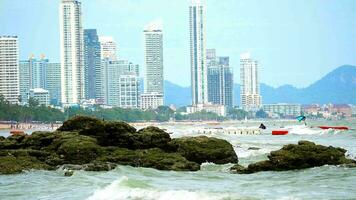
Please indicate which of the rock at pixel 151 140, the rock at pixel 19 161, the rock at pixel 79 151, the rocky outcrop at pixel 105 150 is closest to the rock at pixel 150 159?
the rocky outcrop at pixel 105 150

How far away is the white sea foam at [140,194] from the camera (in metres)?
21.8

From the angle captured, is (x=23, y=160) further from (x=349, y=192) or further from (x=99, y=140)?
(x=349, y=192)

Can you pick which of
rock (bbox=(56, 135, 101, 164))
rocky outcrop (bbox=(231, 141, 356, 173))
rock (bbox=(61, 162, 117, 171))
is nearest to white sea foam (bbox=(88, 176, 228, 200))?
rock (bbox=(61, 162, 117, 171))

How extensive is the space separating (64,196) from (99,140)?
1146cm

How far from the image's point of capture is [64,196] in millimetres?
24594

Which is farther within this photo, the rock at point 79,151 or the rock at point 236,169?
the rock at point 79,151

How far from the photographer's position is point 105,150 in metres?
34.5

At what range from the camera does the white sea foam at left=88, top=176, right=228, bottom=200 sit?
2183 cm

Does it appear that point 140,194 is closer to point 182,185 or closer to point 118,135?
point 182,185

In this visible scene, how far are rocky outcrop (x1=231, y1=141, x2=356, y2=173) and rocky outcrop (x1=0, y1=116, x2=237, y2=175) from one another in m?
2.75

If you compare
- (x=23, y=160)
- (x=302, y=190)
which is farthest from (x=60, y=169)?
(x=302, y=190)

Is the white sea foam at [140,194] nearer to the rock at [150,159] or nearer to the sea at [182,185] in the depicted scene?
the sea at [182,185]

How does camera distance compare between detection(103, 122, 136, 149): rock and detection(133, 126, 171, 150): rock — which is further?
detection(103, 122, 136, 149): rock

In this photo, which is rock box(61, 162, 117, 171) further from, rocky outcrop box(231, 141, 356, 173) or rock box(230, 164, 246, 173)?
rocky outcrop box(231, 141, 356, 173)
